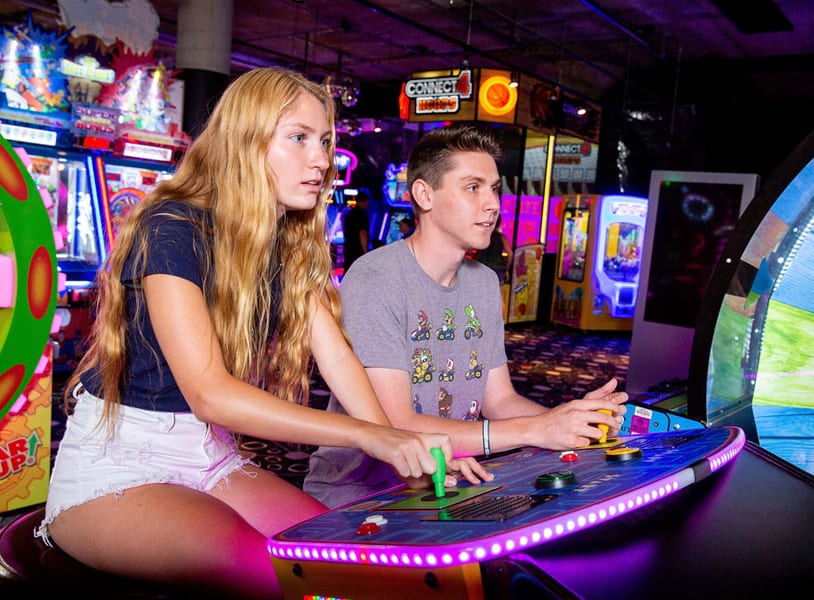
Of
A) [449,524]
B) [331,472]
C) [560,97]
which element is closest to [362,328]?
[331,472]

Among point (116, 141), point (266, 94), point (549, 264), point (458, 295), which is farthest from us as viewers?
point (549, 264)

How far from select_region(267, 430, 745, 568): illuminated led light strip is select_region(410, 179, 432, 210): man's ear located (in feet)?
3.91

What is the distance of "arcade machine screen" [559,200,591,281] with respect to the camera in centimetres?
934

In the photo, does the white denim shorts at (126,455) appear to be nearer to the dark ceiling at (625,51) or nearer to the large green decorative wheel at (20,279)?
the large green decorative wheel at (20,279)

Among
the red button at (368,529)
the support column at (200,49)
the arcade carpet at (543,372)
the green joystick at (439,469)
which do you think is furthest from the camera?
the support column at (200,49)

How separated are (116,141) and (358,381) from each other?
13.4ft

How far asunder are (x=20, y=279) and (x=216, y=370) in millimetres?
894

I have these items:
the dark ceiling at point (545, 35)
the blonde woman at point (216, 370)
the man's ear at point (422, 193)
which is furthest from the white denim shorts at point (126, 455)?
the dark ceiling at point (545, 35)

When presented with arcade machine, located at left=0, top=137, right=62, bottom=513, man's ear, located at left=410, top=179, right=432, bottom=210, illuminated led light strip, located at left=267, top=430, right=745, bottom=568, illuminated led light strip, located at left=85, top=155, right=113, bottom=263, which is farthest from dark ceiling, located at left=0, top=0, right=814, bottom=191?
illuminated led light strip, located at left=267, top=430, right=745, bottom=568

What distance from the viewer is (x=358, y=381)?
1504mm

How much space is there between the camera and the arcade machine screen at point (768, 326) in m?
1.46

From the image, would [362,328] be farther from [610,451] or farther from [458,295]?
[610,451]

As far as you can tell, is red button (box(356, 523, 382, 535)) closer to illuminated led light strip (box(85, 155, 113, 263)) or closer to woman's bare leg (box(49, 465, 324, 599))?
woman's bare leg (box(49, 465, 324, 599))

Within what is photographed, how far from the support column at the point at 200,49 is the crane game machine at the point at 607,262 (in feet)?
16.1
